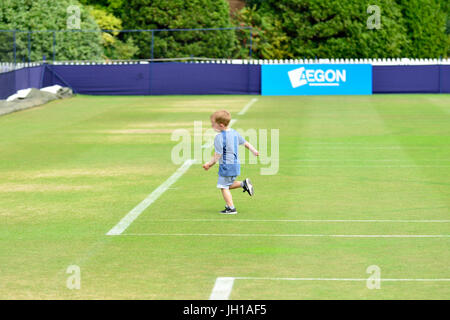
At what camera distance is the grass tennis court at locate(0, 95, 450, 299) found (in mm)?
10039

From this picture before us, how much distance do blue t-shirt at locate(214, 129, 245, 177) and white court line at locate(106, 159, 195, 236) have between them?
4.25ft

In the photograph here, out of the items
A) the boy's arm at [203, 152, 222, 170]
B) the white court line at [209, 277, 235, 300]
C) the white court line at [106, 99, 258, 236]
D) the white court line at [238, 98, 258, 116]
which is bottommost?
the white court line at [238, 98, 258, 116]

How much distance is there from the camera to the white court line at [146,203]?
1301 cm

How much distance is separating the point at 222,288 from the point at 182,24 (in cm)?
5697

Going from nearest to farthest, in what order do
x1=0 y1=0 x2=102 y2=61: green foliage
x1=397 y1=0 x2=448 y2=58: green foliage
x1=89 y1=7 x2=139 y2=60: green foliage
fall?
1. x1=0 y1=0 x2=102 y2=61: green foliage
2. x1=89 y1=7 x2=139 y2=60: green foliage
3. x1=397 y1=0 x2=448 y2=58: green foliage

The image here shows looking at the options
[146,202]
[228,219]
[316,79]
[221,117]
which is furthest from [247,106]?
[221,117]

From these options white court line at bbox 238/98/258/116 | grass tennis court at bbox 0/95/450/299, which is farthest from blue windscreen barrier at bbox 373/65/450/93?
grass tennis court at bbox 0/95/450/299

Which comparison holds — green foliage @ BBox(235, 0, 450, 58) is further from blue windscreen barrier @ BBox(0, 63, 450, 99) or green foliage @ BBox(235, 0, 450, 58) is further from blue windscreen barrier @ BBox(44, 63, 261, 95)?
blue windscreen barrier @ BBox(44, 63, 261, 95)

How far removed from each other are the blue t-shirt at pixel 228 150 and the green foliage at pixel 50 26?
40784mm

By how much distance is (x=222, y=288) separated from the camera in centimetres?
973

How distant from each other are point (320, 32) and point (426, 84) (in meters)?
19.4

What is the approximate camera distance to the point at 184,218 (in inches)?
543

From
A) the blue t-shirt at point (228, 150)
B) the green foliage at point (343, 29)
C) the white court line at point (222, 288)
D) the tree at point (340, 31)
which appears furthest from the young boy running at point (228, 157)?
the tree at point (340, 31)
